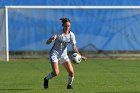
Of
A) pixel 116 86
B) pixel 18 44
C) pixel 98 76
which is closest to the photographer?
pixel 116 86

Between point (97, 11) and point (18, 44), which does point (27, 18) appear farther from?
point (97, 11)

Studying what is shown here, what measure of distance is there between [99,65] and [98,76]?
5.81 metres

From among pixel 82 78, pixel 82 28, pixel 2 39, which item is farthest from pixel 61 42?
pixel 82 28

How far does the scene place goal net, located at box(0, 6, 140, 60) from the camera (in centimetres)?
3025

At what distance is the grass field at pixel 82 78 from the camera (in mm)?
15766

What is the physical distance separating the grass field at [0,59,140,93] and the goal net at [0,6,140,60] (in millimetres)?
2646

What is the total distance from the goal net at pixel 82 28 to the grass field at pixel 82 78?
2646mm

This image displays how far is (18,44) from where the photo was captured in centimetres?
3027

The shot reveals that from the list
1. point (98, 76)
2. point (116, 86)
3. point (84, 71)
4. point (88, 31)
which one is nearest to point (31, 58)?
point (88, 31)

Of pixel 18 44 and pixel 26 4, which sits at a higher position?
pixel 26 4

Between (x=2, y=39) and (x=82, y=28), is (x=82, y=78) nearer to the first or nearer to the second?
(x=2, y=39)

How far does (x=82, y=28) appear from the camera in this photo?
30.9 metres

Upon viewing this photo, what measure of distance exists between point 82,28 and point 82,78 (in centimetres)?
1126

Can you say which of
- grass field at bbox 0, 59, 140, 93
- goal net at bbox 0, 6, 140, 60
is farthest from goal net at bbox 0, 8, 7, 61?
grass field at bbox 0, 59, 140, 93
